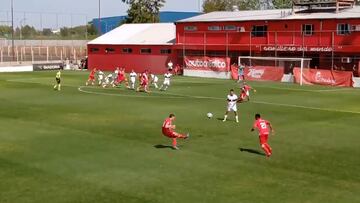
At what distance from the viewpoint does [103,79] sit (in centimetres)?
5375

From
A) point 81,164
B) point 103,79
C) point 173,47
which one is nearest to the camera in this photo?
point 81,164

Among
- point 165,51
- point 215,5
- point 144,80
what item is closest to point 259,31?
point 165,51

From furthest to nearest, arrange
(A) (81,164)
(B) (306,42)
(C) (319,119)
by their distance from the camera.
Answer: (B) (306,42), (C) (319,119), (A) (81,164)

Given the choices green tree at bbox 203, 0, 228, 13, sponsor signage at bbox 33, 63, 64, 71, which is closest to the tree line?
green tree at bbox 203, 0, 228, 13

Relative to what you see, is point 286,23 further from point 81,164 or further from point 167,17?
point 167,17

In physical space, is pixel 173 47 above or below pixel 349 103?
above

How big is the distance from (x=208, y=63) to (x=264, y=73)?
31.2 ft

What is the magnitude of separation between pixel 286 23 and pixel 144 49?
2207 centimetres

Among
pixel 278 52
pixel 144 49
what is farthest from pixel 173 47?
pixel 278 52

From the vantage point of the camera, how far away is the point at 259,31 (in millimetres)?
64875

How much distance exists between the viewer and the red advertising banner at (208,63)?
65.0 m

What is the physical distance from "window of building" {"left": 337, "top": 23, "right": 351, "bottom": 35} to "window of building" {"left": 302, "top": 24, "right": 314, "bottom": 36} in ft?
10.4

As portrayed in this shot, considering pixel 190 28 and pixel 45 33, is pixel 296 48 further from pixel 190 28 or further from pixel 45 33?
pixel 45 33

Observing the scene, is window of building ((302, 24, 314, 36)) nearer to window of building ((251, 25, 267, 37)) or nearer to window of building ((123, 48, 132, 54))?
window of building ((251, 25, 267, 37))
